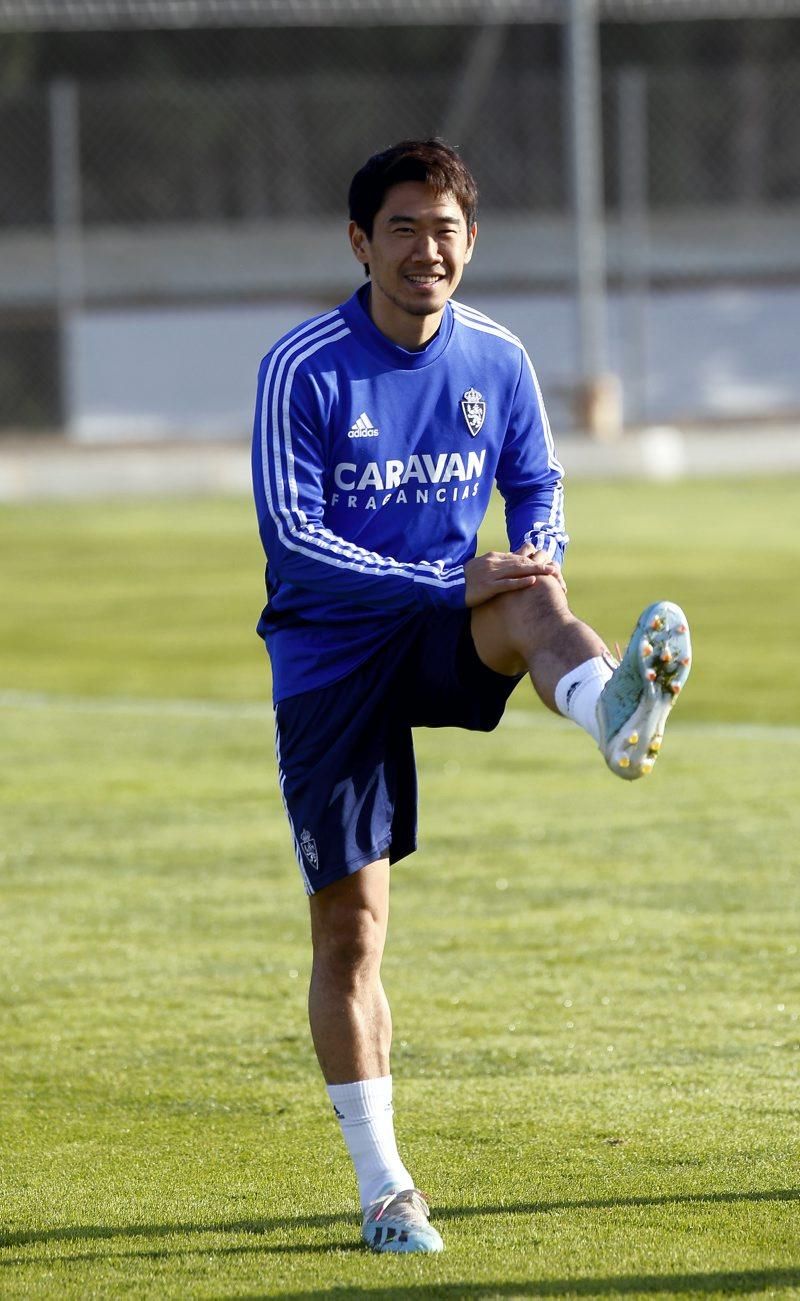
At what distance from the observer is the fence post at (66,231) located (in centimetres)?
2788

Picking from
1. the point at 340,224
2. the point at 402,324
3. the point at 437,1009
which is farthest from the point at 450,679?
the point at 340,224

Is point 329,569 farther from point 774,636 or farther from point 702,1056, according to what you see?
point 774,636

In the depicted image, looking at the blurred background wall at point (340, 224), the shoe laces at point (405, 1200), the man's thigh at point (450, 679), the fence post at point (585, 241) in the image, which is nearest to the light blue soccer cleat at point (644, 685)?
the man's thigh at point (450, 679)

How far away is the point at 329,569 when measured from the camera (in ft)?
13.3

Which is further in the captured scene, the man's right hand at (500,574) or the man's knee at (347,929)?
the man's knee at (347,929)

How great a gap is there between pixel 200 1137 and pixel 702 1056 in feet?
4.06

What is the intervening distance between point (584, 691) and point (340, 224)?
91.1 ft

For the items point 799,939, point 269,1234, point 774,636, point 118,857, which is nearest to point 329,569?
point 269,1234

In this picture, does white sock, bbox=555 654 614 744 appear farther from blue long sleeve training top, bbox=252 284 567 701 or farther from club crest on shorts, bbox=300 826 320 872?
club crest on shorts, bbox=300 826 320 872

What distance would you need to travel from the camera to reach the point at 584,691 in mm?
3748

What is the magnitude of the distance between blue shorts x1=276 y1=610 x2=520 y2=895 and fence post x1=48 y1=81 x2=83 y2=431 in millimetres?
24329

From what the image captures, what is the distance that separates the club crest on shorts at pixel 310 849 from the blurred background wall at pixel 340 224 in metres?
22.4

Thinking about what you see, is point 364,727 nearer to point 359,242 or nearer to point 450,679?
point 450,679

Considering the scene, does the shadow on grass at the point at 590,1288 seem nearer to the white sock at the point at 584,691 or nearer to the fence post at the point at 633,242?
the white sock at the point at 584,691
